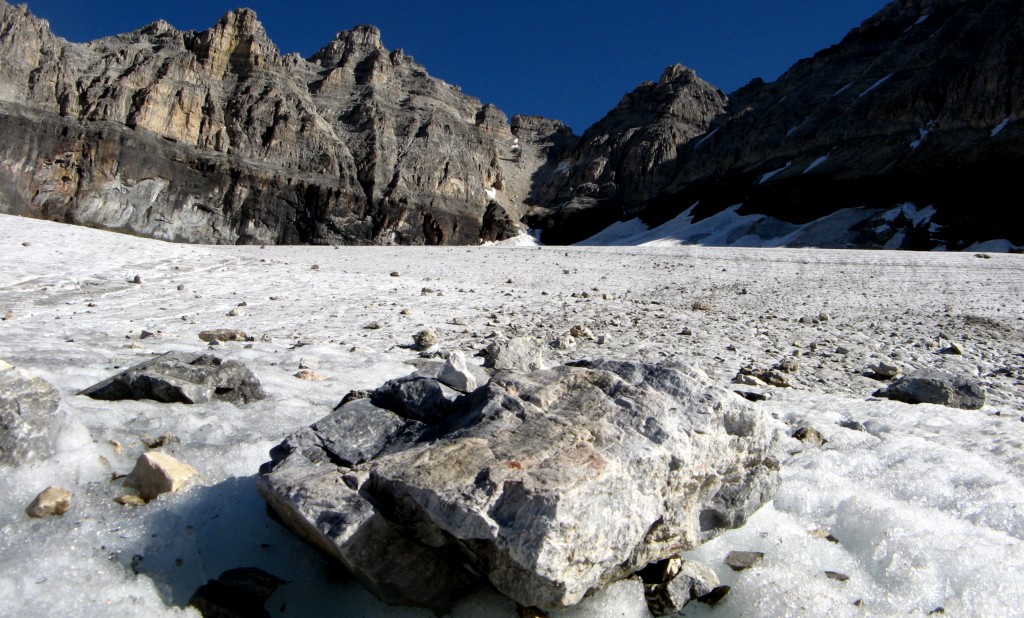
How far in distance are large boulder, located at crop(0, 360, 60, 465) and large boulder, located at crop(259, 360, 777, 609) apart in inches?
45.1

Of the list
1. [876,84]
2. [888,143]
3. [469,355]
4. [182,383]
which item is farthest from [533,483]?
[876,84]

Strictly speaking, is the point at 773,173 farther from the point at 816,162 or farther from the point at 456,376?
the point at 456,376

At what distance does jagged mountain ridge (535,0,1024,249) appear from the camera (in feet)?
148

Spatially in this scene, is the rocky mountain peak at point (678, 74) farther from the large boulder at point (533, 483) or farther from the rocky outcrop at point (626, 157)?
the large boulder at point (533, 483)

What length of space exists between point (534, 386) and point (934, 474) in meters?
2.57

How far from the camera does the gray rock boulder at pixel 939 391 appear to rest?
5754 millimetres

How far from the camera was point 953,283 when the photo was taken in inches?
569

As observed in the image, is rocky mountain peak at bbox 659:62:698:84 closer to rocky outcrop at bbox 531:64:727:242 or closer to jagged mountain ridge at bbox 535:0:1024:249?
rocky outcrop at bbox 531:64:727:242

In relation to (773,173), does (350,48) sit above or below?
above

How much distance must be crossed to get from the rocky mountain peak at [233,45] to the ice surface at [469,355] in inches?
2396

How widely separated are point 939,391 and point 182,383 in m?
6.19

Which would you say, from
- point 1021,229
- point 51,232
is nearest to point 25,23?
point 51,232

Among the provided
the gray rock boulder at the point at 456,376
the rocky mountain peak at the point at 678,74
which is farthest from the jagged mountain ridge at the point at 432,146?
the gray rock boulder at the point at 456,376

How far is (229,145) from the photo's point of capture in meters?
62.1
